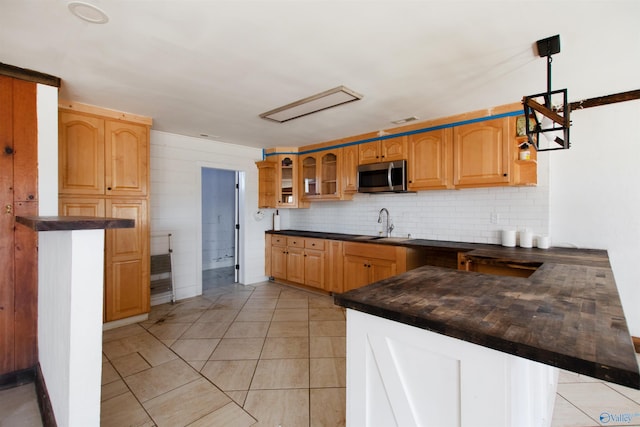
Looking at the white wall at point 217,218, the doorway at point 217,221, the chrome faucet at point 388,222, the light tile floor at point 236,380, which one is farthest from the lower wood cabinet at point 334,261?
the white wall at point 217,218

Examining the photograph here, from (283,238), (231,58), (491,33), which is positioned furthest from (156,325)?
(491,33)

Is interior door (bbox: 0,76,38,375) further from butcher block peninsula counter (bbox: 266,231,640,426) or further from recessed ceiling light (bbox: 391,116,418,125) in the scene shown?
recessed ceiling light (bbox: 391,116,418,125)

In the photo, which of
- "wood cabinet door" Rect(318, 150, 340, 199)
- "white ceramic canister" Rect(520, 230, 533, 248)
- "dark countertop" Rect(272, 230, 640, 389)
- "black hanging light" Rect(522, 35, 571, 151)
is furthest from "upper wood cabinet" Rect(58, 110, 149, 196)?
"white ceramic canister" Rect(520, 230, 533, 248)

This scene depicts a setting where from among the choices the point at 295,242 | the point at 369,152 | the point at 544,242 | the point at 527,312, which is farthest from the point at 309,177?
the point at 527,312

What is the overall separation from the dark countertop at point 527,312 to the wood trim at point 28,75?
2.93 metres

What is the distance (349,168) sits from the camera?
4383 mm

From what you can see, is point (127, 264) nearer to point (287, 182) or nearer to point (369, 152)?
point (287, 182)

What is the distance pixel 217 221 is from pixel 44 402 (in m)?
4.51

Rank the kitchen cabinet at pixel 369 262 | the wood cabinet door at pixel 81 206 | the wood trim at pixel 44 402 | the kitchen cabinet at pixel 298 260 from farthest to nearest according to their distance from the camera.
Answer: the kitchen cabinet at pixel 298 260 < the kitchen cabinet at pixel 369 262 < the wood cabinet door at pixel 81 206 < the wood trim at pixel 44 402

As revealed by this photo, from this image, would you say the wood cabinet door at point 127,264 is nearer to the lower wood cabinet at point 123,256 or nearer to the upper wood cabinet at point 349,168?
the lower wood cabinet at point 123,256

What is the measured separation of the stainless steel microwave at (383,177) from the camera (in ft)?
12.3

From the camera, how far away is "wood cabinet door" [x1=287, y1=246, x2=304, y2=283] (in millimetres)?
4645

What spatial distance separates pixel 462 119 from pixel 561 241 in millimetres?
1616

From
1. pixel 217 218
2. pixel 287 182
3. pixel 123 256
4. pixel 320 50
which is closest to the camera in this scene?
pixel 320 50
